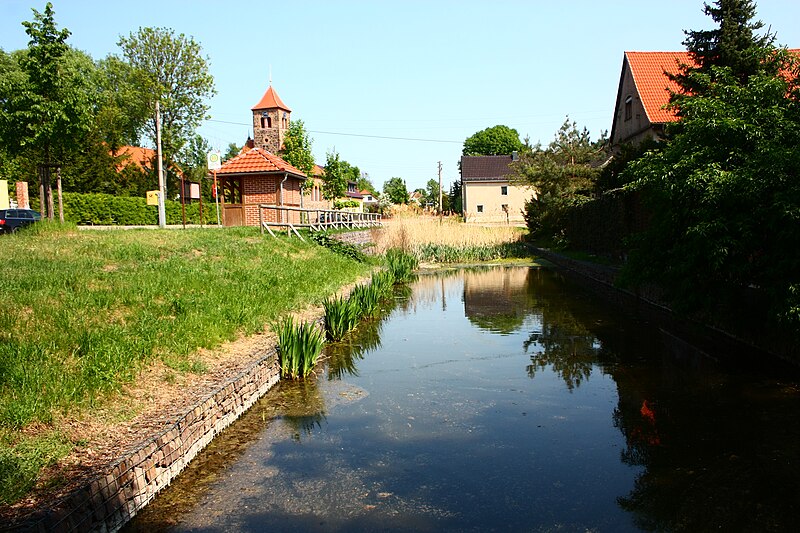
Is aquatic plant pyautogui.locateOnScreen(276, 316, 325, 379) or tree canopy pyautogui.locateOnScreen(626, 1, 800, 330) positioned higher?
tree canopy pyautogui.locateOnScreen(626, 1, 800, 330)

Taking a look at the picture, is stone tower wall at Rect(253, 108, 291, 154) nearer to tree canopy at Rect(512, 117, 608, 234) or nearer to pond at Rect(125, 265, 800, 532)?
tree canopy at Rect(512, 117, 608, 234)

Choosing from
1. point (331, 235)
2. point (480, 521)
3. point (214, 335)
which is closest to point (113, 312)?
point (214, 335)

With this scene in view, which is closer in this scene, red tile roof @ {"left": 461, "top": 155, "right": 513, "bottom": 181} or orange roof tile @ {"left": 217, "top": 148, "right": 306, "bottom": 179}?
orange roof tile @ {"left": 217, "top": 148, "right": 306, "bottom": 179}

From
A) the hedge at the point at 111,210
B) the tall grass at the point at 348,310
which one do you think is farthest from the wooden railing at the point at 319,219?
the hedge at the point at 111,210

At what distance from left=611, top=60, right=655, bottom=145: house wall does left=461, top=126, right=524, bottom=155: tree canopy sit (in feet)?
162

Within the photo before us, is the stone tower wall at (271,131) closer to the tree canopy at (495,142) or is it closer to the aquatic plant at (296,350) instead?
the tree canopy at (495,142)

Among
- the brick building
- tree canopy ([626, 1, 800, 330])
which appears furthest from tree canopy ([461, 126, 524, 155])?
tree canopy ([626, 1, 800, 330])

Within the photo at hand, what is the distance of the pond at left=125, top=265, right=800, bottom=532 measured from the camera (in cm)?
407

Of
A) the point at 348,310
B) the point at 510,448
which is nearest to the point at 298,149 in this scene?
the point at 348,310

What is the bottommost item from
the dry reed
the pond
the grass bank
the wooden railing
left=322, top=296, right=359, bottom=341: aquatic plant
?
the pond

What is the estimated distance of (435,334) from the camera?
10.7 meters

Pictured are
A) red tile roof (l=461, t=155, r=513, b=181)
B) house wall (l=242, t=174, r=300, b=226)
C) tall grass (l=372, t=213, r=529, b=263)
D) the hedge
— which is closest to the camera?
tall grass (l=372, t=213, r=529, b=263)

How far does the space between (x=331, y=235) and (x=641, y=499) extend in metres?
17.0

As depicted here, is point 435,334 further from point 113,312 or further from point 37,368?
point 37,368
